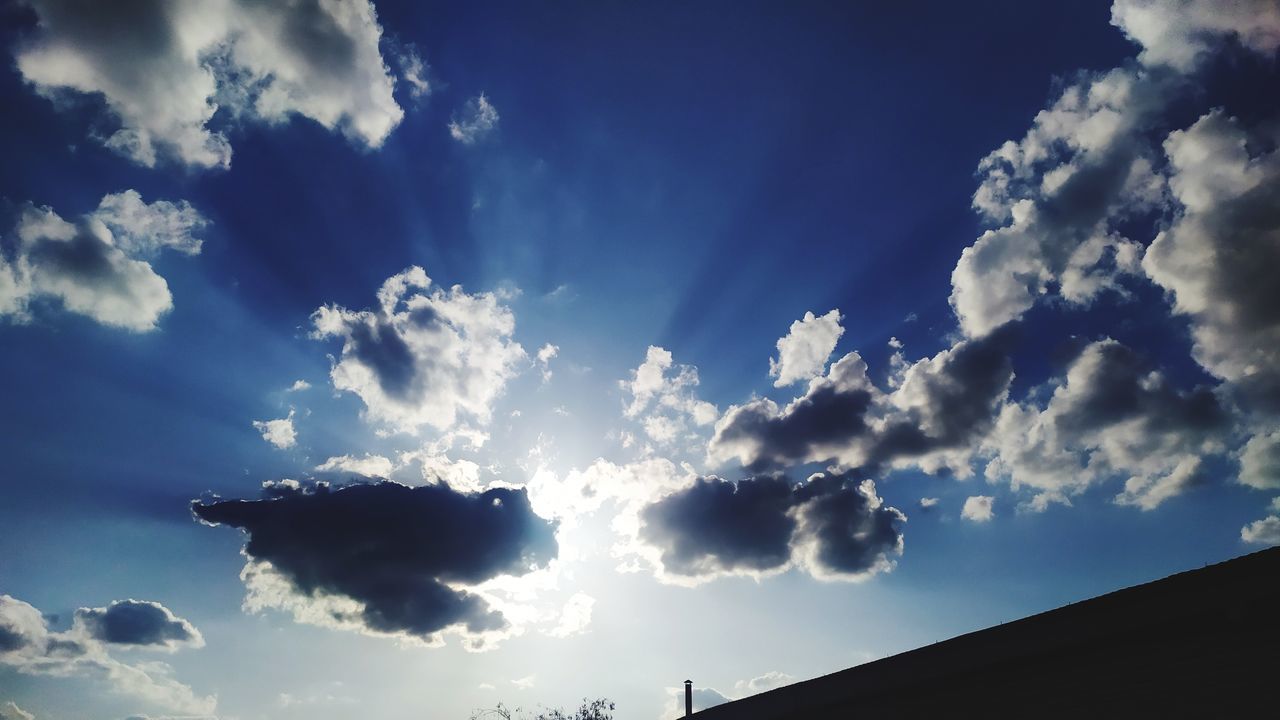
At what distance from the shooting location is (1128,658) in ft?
16.2

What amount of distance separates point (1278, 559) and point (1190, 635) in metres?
0.97

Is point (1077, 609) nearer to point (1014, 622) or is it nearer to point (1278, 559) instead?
point (1014, 622)

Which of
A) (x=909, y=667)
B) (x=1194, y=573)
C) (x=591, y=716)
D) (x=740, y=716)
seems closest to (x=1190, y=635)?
(x=1194, y=573)

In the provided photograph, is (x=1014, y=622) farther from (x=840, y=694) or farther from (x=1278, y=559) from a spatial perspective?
(x=840, y=694)

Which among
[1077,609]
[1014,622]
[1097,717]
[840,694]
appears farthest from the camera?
[840,694]

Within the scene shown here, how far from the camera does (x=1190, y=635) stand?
15.0ft

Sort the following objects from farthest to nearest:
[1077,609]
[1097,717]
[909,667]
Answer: [909,667] < [1077,609] < [1097,717]

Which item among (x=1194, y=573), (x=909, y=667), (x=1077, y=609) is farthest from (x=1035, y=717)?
(x=1194, y=573)

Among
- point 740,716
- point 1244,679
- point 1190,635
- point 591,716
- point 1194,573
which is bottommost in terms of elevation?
point 591,716

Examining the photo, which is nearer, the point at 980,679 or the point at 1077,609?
the point at 1077,609

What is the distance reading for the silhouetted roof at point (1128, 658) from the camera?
4.15 metres

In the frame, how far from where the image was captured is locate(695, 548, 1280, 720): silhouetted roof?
163 inches

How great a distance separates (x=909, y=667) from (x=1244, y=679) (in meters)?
3.66

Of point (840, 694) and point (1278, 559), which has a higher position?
point (1278, 559)
